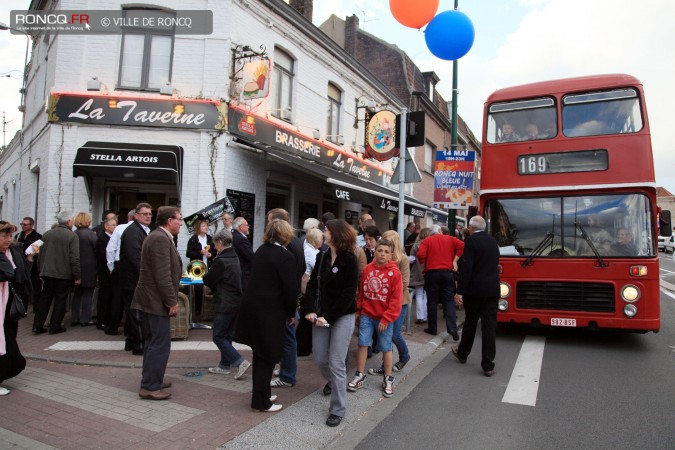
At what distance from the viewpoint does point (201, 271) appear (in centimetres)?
764

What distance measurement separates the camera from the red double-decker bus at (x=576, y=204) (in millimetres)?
6605

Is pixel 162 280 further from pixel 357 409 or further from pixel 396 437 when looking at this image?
pixel 396 437

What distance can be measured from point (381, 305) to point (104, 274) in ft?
15.4

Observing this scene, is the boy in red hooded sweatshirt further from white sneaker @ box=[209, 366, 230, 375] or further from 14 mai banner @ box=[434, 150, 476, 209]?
14 mai banner @ box=[434, 150, 476, 209]

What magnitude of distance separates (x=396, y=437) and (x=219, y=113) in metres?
7.17

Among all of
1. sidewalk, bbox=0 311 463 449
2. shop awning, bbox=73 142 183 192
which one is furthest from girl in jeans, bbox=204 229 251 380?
shop awning, bbox=73 142 183 192

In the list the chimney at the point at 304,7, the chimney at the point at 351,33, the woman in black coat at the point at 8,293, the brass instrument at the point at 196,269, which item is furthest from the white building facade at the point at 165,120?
the chimney at the point at 351,33

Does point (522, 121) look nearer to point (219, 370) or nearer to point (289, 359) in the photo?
point (289, 359)

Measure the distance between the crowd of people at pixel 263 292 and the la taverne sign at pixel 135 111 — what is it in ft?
8.70

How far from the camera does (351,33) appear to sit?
68.4ft

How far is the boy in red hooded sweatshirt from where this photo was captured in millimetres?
4645

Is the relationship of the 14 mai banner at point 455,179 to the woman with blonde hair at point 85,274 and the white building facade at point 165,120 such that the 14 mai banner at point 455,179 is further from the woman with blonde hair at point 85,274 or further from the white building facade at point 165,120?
the woman with blonde hair at point 85,274

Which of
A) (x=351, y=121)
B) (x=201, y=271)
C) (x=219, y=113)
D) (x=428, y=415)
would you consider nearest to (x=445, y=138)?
(x=351, y=121)
